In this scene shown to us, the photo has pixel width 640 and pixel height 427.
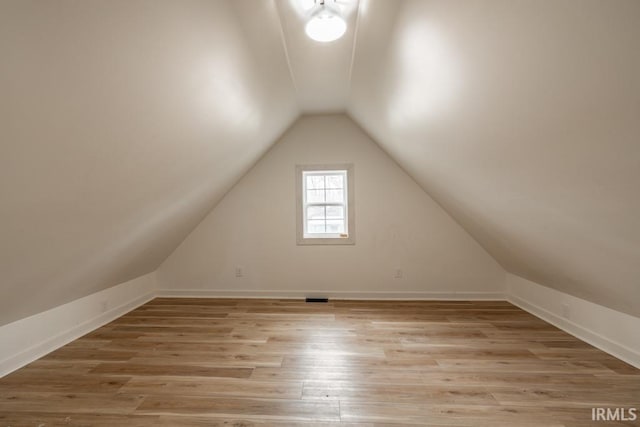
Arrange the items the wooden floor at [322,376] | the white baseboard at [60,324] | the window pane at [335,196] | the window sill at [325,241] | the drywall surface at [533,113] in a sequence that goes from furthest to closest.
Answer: the window pane at [335,196]
the window sill at [325,241]
the white baseboard at [60,324]
the wooden floor at [322,376]
the drywall surface at [533,113]

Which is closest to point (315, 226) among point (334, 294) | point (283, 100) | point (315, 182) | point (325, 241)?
point (325, 241)

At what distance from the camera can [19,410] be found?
1696 millimetres

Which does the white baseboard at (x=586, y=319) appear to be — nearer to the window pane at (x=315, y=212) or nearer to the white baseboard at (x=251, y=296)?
the white baseboard at (x=251, y=296)

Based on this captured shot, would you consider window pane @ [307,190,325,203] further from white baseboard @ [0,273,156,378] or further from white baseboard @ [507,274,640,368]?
white baseboard @ [507,274,640,368]

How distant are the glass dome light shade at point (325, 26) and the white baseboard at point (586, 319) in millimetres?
3001

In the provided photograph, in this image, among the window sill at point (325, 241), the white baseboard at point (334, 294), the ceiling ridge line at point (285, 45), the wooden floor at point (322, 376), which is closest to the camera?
the wooden floor at point (322, 376)

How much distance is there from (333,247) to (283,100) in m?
1.96

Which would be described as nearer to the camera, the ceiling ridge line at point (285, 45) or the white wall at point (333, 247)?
the ceiling ridge line at point (285, 45)

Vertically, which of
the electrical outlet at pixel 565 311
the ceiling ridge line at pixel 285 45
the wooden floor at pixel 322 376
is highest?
the ceiling ridge line at pixel 285 45

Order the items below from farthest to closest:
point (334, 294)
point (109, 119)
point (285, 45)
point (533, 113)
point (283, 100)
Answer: point (334, 294), point (283, 100), point (285, 45), point (109, 119), point (533, 113)

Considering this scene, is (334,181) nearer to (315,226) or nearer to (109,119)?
(315,226)

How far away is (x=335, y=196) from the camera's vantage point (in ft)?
13.2

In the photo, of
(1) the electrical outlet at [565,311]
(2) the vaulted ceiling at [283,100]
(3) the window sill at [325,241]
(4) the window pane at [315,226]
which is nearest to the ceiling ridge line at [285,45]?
(2) the vaulted ceiling at [283,100]

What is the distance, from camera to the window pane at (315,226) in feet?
13.2
